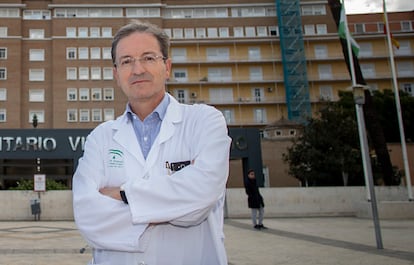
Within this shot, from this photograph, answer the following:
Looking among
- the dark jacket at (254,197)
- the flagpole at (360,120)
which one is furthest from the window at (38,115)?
the dark jacket at (254,197)

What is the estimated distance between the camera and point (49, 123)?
159 ft

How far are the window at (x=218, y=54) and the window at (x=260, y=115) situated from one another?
7.88m

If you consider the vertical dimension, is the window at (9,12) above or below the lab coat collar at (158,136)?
above

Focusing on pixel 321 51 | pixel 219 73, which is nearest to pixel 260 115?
pixel 219 73

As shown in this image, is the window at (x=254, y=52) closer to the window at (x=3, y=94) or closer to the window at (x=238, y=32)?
the window at (x=238, y=32)

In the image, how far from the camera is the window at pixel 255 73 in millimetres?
53250

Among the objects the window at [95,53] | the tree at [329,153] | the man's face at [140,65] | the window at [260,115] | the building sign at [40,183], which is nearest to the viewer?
the man's face at [140,65]

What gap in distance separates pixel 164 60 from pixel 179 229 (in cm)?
82

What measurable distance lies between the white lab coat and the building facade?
1891 inches

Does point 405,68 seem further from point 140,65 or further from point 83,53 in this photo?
point 140,65

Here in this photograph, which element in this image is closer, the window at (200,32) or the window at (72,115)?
the window at (72,115)

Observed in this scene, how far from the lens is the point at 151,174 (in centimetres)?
176

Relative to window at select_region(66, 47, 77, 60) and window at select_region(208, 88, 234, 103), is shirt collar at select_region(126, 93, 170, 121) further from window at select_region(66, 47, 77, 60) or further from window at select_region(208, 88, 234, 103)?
window at select_region(66, 47, 77, 60)

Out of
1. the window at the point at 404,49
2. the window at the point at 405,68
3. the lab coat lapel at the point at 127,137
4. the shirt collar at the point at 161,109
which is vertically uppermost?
the window at the point at 404,49
